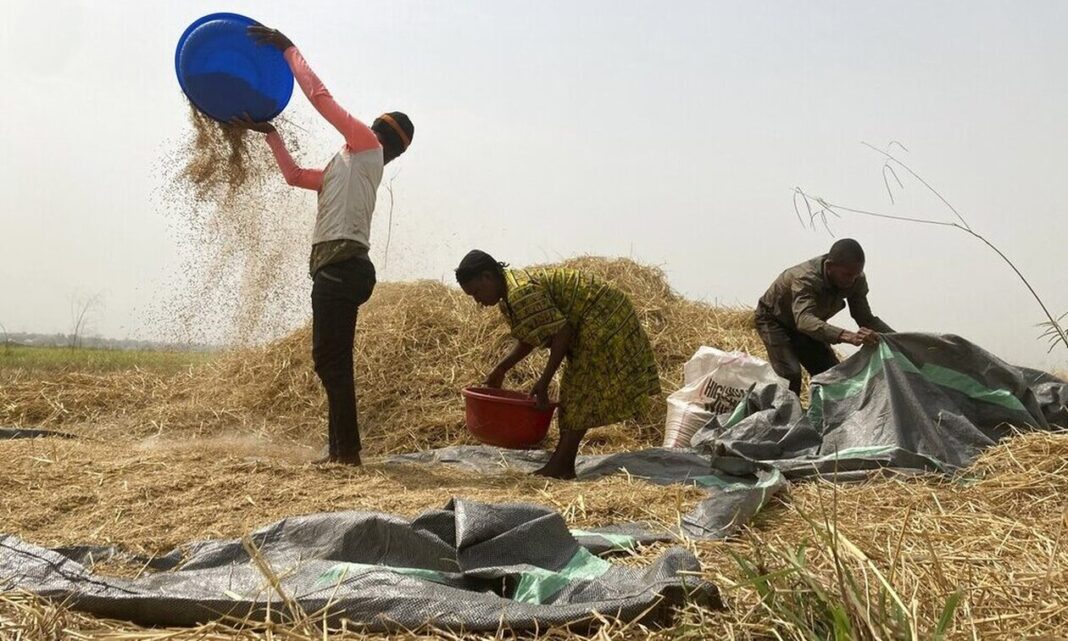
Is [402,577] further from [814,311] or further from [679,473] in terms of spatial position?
[814,311]

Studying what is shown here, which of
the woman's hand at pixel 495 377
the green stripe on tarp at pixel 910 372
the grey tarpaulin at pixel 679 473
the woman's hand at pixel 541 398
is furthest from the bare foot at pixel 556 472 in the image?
the green stripe on tarp at pixel 910 372

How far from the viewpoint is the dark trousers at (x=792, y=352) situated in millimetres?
5277

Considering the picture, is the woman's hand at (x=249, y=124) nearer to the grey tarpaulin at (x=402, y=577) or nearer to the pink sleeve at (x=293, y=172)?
the pink sleeve at (x=293, y=172)

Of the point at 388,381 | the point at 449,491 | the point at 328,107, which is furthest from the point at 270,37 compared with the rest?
the point at 388,381

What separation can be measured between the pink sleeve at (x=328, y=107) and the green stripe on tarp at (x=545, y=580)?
247 centimetres

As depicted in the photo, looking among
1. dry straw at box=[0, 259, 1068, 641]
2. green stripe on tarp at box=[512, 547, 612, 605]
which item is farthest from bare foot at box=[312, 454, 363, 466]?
green stripe on tarp at box=[512, 547, 612, 605]

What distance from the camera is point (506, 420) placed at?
4324 millimetres

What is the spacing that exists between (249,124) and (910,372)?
3.56 meters

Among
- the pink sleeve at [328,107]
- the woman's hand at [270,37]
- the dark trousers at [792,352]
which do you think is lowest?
the dark trousers at [792,352]

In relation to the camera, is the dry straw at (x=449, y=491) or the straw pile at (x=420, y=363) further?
the straw pile at (x=420, y=363)

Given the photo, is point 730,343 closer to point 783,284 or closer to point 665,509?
point 783,284

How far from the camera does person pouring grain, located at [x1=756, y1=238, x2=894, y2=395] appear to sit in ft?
15.5

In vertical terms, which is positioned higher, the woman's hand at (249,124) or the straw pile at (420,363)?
the woman's hand at (249,124)

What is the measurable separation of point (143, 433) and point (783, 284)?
169 inches
